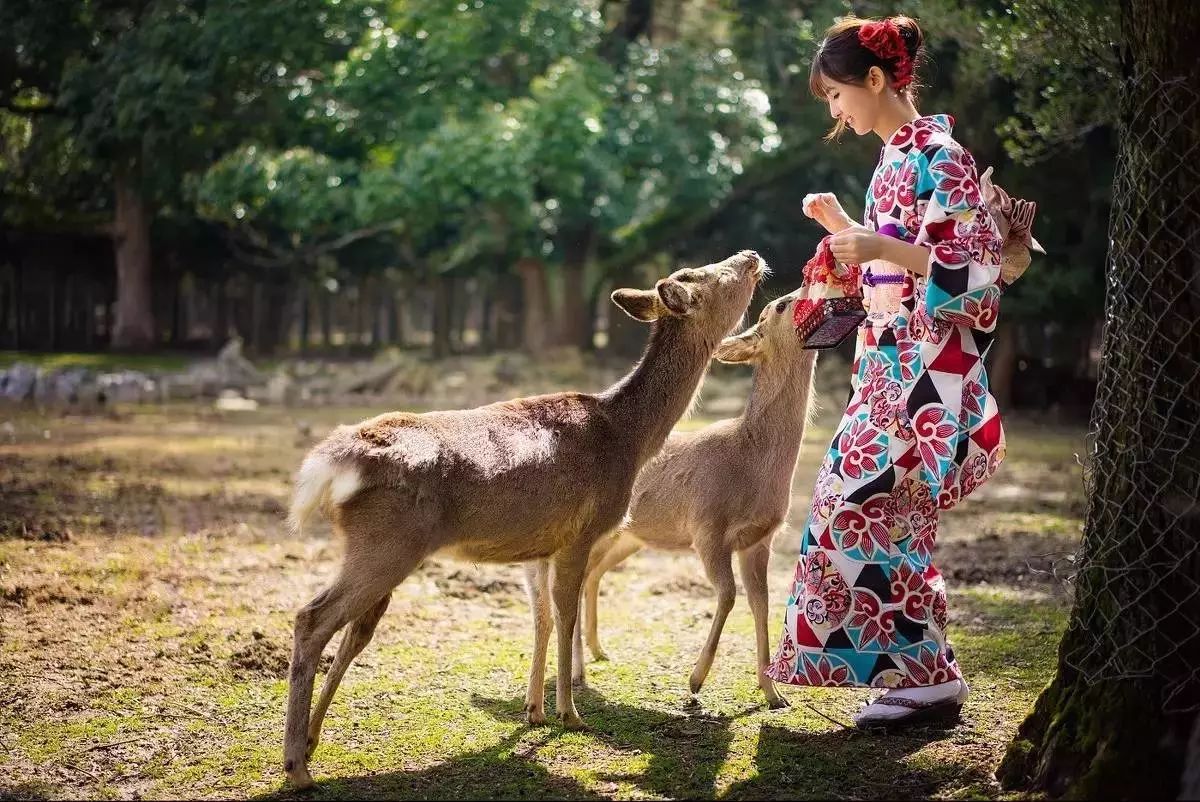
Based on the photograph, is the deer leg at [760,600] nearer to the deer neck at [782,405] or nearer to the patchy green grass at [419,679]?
the patchy green grass at [419,679]

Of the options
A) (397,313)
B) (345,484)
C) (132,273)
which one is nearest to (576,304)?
(397,313)

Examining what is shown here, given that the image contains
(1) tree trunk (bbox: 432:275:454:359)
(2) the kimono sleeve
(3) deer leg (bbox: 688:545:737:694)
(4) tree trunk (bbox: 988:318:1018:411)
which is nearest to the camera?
(2) the kimono sleeve

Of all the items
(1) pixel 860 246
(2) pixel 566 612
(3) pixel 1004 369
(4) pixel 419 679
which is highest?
(1) pixel 860 246

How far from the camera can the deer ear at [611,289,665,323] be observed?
501 centimetres

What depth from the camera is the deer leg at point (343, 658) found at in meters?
4.28

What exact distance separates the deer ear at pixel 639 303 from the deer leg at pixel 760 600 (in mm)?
1080

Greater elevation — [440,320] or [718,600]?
[440,320]

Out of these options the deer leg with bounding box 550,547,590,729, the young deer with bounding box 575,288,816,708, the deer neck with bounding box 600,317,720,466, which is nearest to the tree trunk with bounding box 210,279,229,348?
the young deer with bounding box 575,288,816,708

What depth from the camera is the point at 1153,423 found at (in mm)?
3561

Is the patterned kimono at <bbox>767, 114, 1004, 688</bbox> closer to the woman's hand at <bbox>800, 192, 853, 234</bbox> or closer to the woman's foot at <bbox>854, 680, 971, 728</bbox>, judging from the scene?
the woman's foot at <bbox>854, 680, 971, 728</bbox>

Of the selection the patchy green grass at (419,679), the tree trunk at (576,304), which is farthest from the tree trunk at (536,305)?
the patchy green grass at (419,679)

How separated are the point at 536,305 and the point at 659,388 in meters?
20.4

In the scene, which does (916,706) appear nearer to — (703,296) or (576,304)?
(703,296)

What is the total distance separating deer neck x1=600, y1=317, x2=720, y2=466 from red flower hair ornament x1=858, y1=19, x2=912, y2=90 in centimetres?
135
